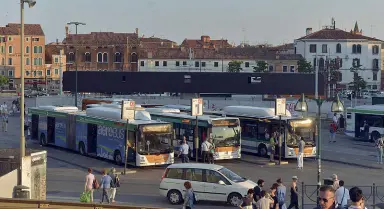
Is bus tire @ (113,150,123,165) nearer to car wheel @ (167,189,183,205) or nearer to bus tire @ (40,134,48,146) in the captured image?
car wheel @ (167,189,183,205)

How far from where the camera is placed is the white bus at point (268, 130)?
3086 cm

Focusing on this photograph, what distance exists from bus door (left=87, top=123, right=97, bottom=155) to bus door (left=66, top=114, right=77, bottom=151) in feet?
5.25

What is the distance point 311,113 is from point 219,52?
41854 millimetres

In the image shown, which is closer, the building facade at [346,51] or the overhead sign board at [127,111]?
the overhead sign board at [127,111]

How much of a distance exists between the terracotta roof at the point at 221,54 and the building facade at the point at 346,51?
92.1 inches

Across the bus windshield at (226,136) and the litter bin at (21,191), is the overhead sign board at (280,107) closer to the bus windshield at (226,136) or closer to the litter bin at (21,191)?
the bus windshield at (226,136)

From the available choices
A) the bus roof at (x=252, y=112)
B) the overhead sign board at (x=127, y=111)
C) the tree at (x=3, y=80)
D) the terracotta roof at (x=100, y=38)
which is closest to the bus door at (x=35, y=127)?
the bus roof at (x=252, y=112)

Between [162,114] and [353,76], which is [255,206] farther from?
[353,76]

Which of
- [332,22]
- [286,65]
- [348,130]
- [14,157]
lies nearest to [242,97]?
[348,130]

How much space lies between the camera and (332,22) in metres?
97.2

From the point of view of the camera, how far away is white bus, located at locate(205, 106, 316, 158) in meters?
30.9

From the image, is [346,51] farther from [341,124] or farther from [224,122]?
[224,122]

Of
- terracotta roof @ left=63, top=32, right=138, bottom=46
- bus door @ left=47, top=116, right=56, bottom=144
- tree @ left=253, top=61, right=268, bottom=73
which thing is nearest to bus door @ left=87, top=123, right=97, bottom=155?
bus door @ left=47, top=116, right=56, bottom=144

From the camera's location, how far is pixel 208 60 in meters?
91.8
